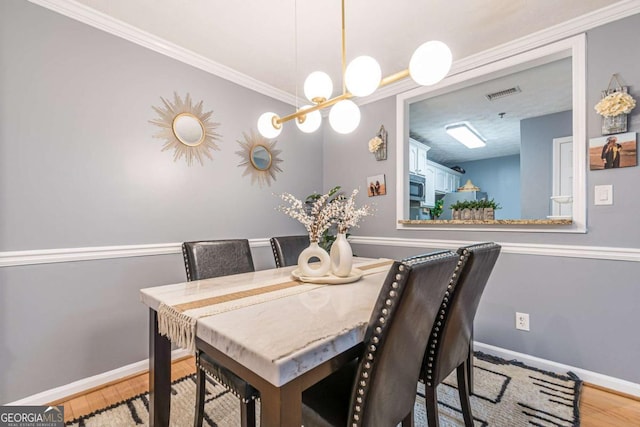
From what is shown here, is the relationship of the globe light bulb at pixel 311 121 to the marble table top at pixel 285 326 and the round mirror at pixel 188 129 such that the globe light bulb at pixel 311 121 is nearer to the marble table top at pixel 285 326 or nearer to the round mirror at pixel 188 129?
the marble table top at pixel 285 326

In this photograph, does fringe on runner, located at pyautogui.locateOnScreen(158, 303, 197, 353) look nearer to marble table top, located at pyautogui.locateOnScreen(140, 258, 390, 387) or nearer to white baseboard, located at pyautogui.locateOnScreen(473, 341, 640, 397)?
marble table top, located at pyautogui.locateOnScreen(140, 258, 390, 387)

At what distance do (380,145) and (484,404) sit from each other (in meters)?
2.23

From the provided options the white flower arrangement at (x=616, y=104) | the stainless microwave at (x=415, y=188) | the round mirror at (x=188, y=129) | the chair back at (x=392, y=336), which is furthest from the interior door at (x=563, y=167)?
the round mirror at (x=188, y=129)

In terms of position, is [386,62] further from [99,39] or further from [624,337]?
[624,337]

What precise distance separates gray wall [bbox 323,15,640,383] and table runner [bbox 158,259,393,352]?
168 centimetres

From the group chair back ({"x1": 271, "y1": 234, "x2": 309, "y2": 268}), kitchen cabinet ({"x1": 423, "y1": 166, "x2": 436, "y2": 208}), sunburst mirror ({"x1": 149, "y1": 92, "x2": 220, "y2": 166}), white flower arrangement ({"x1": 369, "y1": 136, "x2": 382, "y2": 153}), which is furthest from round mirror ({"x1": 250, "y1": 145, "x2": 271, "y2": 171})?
kitchen cabinet ({"x1": 423, "y1": 166, "x2": 436, "y2": 208})

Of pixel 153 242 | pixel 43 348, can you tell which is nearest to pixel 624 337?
pixel 153 242

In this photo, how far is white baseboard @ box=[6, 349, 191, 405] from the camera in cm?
169

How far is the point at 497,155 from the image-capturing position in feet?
19.0

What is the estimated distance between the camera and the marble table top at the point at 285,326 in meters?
0.76

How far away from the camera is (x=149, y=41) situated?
2135mm

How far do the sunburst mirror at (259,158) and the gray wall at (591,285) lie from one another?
6.42ft

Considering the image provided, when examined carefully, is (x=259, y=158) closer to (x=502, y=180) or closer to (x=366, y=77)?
(x=366, y=77)

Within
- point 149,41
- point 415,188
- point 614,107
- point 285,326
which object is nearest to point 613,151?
point 614,107
